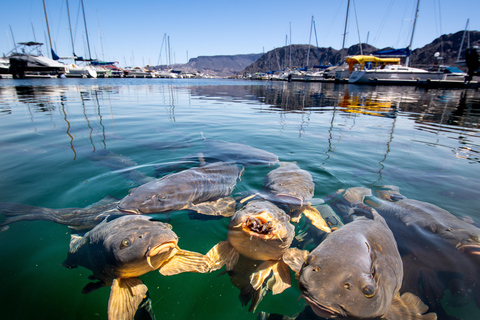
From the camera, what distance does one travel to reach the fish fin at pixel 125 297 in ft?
6.50

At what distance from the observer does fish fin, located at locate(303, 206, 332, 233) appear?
3.10 metres

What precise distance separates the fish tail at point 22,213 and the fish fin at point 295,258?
10.3 feet

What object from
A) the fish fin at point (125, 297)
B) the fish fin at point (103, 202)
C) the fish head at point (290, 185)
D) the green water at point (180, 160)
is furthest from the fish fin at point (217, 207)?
the fish fin at point (125, 297)

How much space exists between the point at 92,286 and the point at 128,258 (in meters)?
0.46

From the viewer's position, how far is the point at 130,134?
7656 mm

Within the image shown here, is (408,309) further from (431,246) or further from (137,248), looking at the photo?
(137,248)

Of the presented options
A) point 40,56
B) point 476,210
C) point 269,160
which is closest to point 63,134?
point 269,160

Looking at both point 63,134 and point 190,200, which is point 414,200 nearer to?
point 190,200

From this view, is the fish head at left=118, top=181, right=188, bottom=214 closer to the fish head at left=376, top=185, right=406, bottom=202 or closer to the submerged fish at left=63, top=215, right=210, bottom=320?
the submerged fish at left=63, top=215, right=210, bottom=320

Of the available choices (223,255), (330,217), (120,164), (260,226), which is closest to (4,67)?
(120,164)

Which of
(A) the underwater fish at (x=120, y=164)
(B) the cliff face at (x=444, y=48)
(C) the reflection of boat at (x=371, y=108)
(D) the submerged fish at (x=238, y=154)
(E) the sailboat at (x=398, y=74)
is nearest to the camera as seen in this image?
(A) the underwater fish at (x=120, y=164)

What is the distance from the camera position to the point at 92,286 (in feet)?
7.55

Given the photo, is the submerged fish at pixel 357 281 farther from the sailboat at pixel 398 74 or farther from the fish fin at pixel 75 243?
the sailboat at pixel 398 74

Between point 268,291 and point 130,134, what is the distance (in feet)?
23.0
